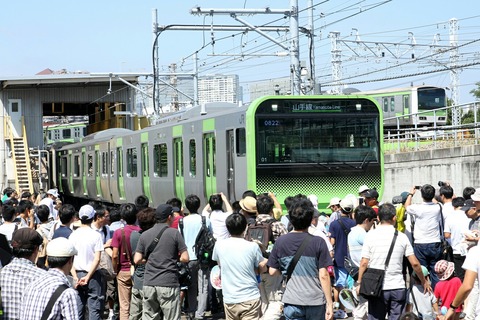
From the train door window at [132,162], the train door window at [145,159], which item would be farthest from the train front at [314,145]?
the train door window at [132,162]

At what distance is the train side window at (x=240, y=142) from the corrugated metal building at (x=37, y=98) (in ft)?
77.4

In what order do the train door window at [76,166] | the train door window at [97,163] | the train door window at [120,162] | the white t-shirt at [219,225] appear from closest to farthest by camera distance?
the white t-shirt at [219,225], the train door window at [120,162], the train door window at [97,163], the train door window at [76,166]

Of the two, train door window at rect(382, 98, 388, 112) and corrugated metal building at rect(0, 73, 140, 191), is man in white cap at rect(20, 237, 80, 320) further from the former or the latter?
train door window at rect(382, 98, 388, 112)

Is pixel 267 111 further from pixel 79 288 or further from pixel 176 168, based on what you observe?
pixel 79 288

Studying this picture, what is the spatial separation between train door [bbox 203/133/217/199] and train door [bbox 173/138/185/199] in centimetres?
182

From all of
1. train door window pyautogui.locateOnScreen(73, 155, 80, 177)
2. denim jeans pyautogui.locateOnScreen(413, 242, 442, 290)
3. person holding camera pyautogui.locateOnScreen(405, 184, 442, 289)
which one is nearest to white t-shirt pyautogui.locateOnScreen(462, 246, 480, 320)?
person holding camera pyautogui.locateOnScreen(405, 184, 442, 289)

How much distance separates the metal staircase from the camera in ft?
135

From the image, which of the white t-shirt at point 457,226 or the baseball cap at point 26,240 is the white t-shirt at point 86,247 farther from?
the white t-shirt at point 457,226

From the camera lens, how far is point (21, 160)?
4219 centimetres

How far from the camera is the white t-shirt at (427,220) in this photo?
12.7 m

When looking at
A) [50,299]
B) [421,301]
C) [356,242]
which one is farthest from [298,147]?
[50,299]

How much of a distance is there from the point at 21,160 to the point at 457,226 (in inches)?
1281

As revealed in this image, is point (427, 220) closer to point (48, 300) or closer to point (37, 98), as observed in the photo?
point (48, 300)

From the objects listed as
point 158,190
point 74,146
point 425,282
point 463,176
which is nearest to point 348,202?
point 425,282
